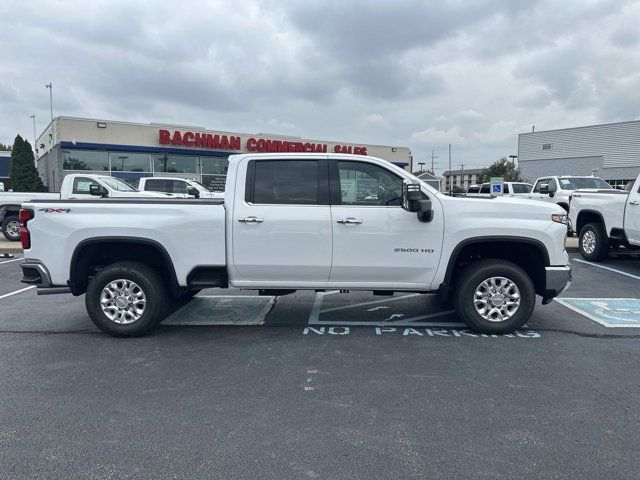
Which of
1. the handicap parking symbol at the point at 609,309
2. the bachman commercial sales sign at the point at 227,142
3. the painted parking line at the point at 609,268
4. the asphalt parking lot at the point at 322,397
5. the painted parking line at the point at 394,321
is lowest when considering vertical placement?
the asphalt parking lot at the point at 322,397

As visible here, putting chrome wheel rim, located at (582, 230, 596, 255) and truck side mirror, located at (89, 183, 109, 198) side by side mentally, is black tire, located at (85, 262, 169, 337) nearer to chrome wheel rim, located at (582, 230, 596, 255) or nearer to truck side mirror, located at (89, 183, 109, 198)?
truck side mirror, located at (89, 183, 109, 198)

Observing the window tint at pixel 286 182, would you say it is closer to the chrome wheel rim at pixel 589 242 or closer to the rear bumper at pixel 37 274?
the rear bumper at pixel 37 274

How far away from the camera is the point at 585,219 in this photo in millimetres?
10531

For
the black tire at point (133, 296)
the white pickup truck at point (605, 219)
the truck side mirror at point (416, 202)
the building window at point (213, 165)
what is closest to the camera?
the truck side mirror at point (416, 202)

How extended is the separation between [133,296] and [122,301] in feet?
0.42

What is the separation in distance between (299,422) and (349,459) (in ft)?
1.86

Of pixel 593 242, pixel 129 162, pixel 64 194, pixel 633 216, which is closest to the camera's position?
pixel 633 216

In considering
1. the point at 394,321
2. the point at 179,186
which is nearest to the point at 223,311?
the point at 394,321

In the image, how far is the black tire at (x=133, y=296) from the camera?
518 centimetres

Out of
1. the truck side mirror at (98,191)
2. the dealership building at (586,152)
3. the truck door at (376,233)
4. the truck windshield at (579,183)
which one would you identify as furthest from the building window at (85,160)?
the dealership building at (586,152)

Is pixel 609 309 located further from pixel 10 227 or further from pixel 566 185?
pixel 10 227

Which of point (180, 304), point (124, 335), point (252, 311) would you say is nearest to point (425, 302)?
point (252, 311)

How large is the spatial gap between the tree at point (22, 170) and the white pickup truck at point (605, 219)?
3036 cm

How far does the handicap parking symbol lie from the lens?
5.81 meters
